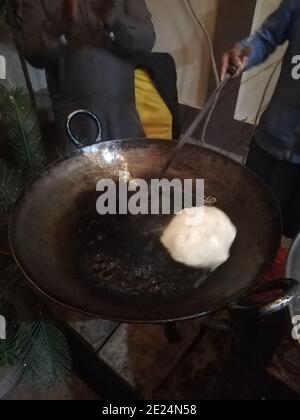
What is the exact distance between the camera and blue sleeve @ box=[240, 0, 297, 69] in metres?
1.21

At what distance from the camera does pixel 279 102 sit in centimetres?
132

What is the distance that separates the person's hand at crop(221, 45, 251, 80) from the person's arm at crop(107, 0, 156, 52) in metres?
0.54

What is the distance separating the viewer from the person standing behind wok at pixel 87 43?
1520 mm

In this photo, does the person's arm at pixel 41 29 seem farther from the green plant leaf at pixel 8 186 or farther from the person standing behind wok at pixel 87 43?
the green plant leaf at pixel 8 186

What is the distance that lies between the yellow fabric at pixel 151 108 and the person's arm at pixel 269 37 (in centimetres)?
71

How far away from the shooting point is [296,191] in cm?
156

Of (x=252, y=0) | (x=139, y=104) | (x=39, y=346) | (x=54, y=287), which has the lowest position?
(x=39, y=346)

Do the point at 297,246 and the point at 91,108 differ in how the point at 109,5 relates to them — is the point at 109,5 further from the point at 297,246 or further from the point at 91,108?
the point at 297,246

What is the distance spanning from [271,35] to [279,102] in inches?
9.3

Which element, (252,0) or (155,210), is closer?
(155,210)
